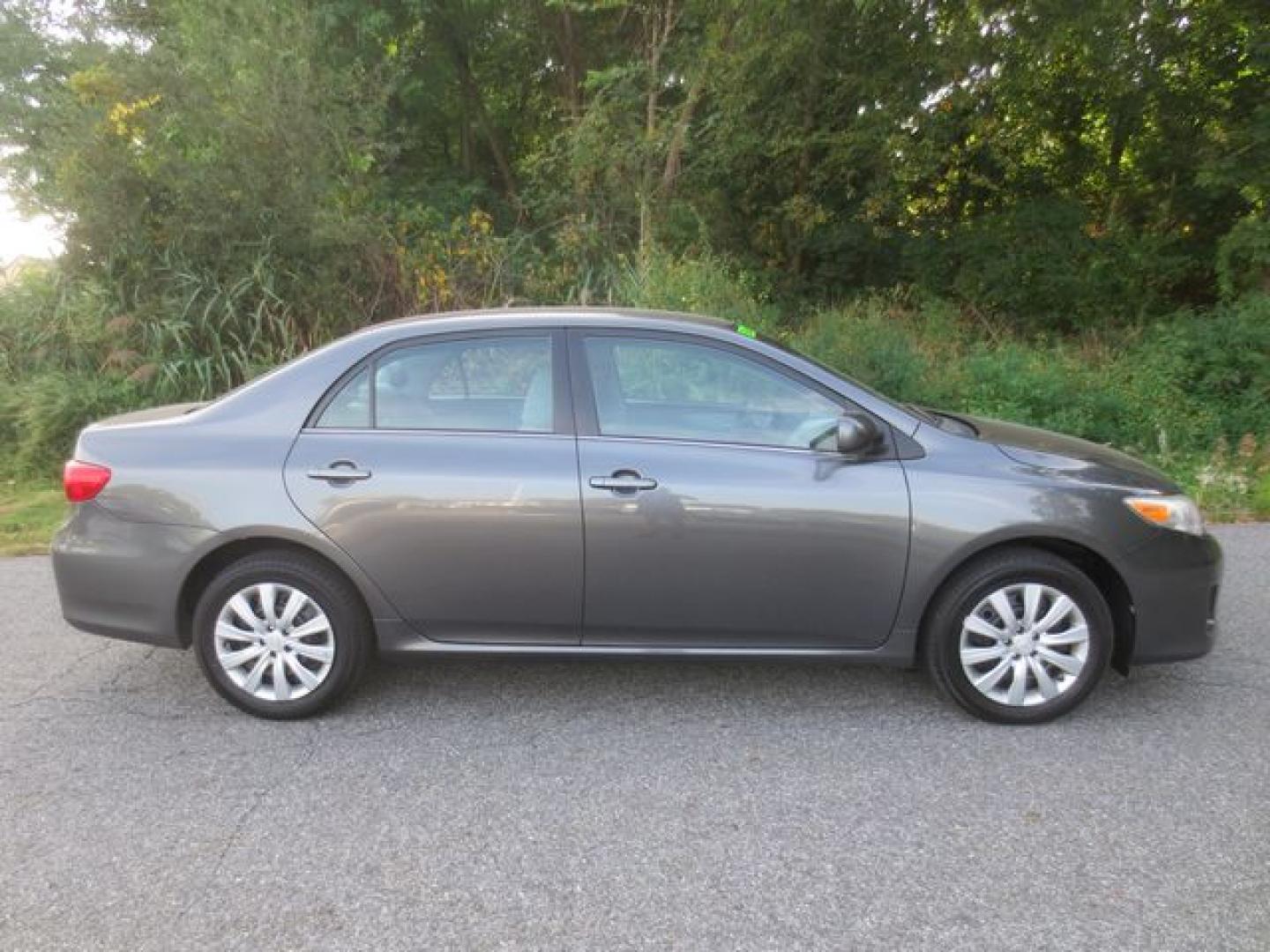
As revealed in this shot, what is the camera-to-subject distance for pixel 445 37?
606 inches

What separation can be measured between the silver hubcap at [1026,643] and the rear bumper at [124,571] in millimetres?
2951

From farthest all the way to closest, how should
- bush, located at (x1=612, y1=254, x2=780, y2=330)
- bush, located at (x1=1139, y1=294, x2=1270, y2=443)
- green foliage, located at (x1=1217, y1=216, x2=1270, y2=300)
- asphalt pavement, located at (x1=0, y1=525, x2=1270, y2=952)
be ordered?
green foliage, located at (x1=1217, y1=216, x2=1270, y2=300)
bush, located at (x1=612, y1=254, x2=780, y2=330)
bush, located at (x1=1139, y1=294, x2=1270, y2=443)
asphalt pavement, located at (x1=0, y1=525, x2=1270, y2=952)

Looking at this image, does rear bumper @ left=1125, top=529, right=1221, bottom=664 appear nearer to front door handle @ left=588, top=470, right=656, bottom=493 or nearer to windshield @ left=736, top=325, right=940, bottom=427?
windshield @ left=736, top=325, right=940, bottom=427

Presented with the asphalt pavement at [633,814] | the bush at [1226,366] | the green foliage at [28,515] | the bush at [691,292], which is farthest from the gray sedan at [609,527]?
the bush at [1226,366]

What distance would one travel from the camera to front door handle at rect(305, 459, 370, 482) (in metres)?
3.48

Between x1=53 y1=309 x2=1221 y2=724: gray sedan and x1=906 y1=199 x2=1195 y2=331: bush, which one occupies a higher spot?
x1=906 y1=199 x2=1195 y2=331: bush

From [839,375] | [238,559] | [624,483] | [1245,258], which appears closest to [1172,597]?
[839,375]

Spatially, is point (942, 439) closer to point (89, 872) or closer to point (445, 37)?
point (89, 872)

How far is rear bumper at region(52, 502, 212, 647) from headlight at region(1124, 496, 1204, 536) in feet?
11.5

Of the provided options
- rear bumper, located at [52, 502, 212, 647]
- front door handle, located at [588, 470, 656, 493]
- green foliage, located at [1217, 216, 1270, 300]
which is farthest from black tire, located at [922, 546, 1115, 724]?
green foliage, located at [1217, 216, 1270, 300]

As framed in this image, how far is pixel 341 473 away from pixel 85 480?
1.05 m

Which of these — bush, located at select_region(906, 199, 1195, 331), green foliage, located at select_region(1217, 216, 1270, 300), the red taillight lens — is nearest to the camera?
the red taillight lens

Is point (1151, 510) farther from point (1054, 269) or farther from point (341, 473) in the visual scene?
point (1054, 269)

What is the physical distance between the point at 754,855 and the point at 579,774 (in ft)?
2.38
